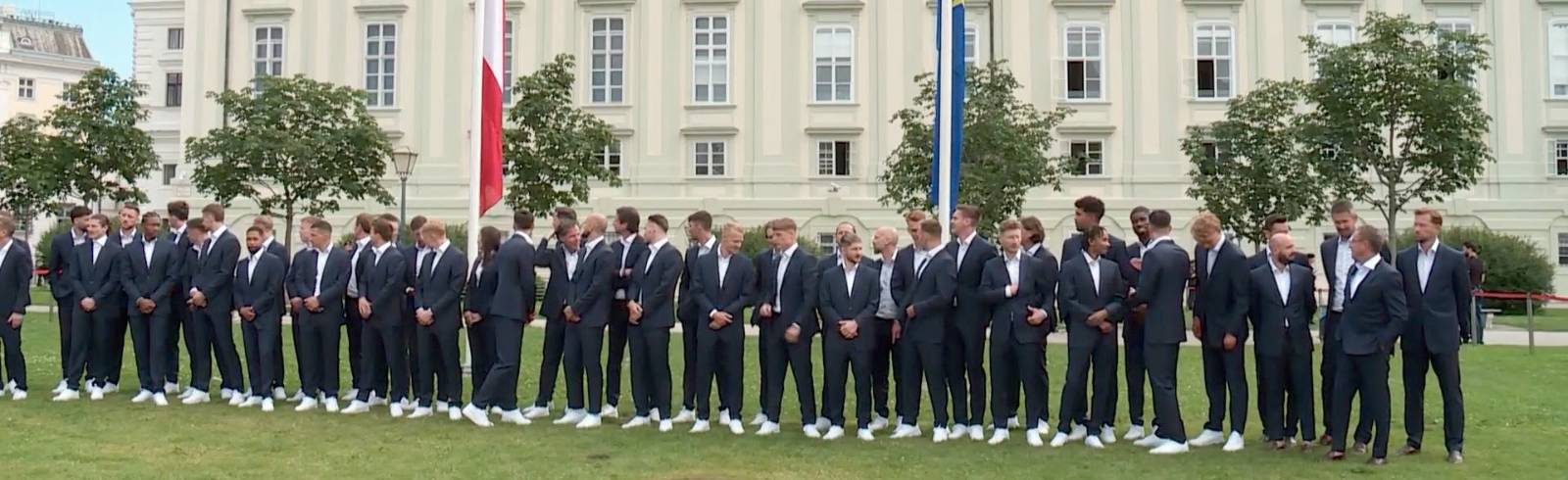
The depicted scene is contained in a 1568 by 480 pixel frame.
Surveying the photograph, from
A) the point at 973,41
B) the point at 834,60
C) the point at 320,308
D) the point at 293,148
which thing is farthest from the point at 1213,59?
the point at 320,308

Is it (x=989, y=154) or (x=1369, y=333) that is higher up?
(x=989, y=154)

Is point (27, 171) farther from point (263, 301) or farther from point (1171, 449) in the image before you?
point (1171, 449)

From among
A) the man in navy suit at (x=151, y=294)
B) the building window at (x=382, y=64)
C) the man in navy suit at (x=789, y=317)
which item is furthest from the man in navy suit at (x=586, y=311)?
the building window at (x=382, y=64)

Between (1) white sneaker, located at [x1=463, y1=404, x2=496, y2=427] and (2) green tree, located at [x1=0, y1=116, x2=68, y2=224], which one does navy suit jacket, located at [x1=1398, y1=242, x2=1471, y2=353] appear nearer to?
(1) white sneaker, located at [x1=463, y1=404, x2=496, y2=427]

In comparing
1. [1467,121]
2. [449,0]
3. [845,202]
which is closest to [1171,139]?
[845,202]

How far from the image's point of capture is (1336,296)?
33.3ft

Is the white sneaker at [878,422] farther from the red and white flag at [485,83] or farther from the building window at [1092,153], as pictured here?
the building window at [1092,153]

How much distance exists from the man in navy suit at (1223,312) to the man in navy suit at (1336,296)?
671 millimetres

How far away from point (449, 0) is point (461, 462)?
3421cm

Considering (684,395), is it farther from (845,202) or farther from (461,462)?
(845,202)

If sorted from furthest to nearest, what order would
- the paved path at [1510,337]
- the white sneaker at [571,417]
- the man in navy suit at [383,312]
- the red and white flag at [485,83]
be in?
1. the paved path at [1510,337]
2. the red and white flag at [485,83]
3. the man in navy suit at [383,312]
4. the white sneaker at [571,417]

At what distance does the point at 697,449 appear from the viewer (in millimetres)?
9805

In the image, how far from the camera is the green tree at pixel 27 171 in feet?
97.2

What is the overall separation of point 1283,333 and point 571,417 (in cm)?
583
